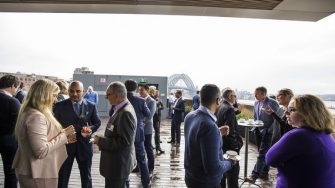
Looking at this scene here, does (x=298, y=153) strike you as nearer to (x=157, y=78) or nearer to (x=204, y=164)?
(x=204, y=164)

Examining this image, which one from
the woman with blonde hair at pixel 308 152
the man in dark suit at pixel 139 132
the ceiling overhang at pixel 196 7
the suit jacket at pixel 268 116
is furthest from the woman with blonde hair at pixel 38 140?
the suit jacket at pixel 268 116

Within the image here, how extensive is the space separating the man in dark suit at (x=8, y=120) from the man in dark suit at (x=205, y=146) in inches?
90.7

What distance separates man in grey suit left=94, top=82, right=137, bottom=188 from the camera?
237 centimetres

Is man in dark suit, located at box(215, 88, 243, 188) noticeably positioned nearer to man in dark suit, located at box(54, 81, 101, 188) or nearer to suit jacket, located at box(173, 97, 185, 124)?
man in dark suit, located at box(54, 81, 101, 188)

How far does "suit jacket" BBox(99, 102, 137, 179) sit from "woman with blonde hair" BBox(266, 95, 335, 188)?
128cm

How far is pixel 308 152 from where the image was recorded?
1.53m

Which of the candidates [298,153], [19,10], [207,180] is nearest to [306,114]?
[298,153]

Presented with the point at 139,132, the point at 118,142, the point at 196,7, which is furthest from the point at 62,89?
the point at 196,7

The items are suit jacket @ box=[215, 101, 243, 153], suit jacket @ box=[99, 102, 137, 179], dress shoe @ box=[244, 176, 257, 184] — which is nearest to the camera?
suit jacket @ box=[99, 102, 137, 179]

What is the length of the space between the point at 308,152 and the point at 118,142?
1566mm

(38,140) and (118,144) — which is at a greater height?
(38,140)

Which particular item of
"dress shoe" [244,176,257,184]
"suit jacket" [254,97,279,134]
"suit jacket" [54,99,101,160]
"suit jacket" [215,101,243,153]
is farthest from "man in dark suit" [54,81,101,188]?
"suit jacket" [254,97,279,134]

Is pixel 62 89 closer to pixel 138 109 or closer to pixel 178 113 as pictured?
pixel 138 109

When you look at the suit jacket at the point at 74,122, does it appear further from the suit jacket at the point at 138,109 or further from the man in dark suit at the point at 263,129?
the man in dark suit at the point at 263,129
